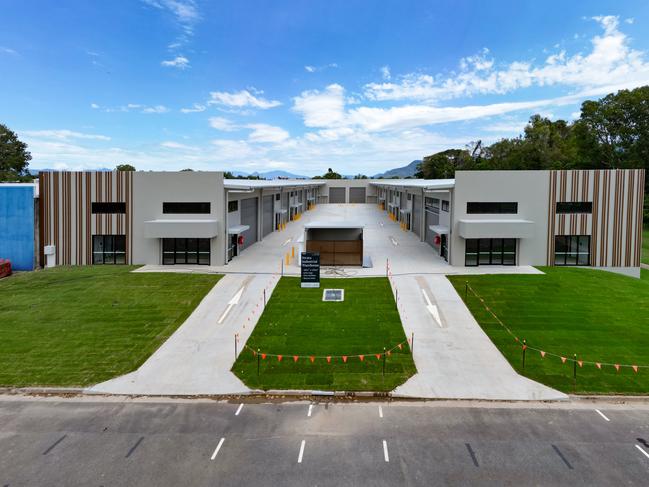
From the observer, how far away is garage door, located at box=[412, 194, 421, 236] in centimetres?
4322

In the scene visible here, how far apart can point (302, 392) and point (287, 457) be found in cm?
324

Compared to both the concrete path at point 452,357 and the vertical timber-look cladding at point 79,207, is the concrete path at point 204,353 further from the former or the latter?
the vertical timber-look cladding at point 79,207

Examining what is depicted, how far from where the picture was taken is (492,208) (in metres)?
29.2

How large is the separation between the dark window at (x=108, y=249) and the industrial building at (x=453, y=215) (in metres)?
0.07

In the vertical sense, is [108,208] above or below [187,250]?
above

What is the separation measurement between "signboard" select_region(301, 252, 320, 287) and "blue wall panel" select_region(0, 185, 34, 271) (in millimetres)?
19519

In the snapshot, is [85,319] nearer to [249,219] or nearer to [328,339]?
[328,339]

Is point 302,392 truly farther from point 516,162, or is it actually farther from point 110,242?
point 516,162

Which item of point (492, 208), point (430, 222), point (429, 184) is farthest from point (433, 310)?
point (429, 184)

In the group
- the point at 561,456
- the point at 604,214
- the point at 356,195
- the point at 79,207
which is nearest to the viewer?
the point at 561,456

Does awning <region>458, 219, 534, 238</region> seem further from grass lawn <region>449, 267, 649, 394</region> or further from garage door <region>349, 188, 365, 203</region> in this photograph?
garage door <region>349, 188, 365, 203</region>

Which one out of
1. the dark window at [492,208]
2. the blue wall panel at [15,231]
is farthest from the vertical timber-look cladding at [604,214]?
the blue wall panel at [15,231]

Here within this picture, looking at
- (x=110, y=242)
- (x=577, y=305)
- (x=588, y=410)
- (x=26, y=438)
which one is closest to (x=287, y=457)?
(x=26, y=438)

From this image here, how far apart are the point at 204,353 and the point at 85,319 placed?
7.10m
